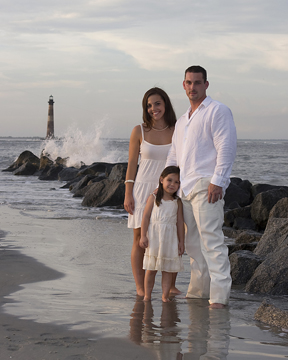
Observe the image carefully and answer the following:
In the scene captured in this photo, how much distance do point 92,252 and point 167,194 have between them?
235cm

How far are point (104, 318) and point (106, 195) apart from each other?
8038mm

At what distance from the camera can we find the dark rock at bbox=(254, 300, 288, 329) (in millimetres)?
3146

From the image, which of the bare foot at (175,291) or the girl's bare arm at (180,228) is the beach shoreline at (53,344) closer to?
the girl's bare arm at (180,228)

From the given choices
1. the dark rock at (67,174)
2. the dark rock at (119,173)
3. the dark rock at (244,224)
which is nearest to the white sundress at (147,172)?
the dark rock at (244,224)

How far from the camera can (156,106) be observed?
13.1ft

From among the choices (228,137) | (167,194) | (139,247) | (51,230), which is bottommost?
(51,230)

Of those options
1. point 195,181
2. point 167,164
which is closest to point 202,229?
point 195,181

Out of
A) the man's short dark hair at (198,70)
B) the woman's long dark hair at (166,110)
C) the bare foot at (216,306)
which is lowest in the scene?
the bare foot at (216,306)

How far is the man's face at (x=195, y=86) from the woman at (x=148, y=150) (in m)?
0.30

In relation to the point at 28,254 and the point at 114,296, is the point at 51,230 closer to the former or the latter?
the point at 28,254

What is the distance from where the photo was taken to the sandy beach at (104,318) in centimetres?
269

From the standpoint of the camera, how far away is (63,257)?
551cm

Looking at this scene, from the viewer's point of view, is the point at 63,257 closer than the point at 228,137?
No

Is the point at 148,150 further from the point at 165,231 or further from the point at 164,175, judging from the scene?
the point at 165,231
